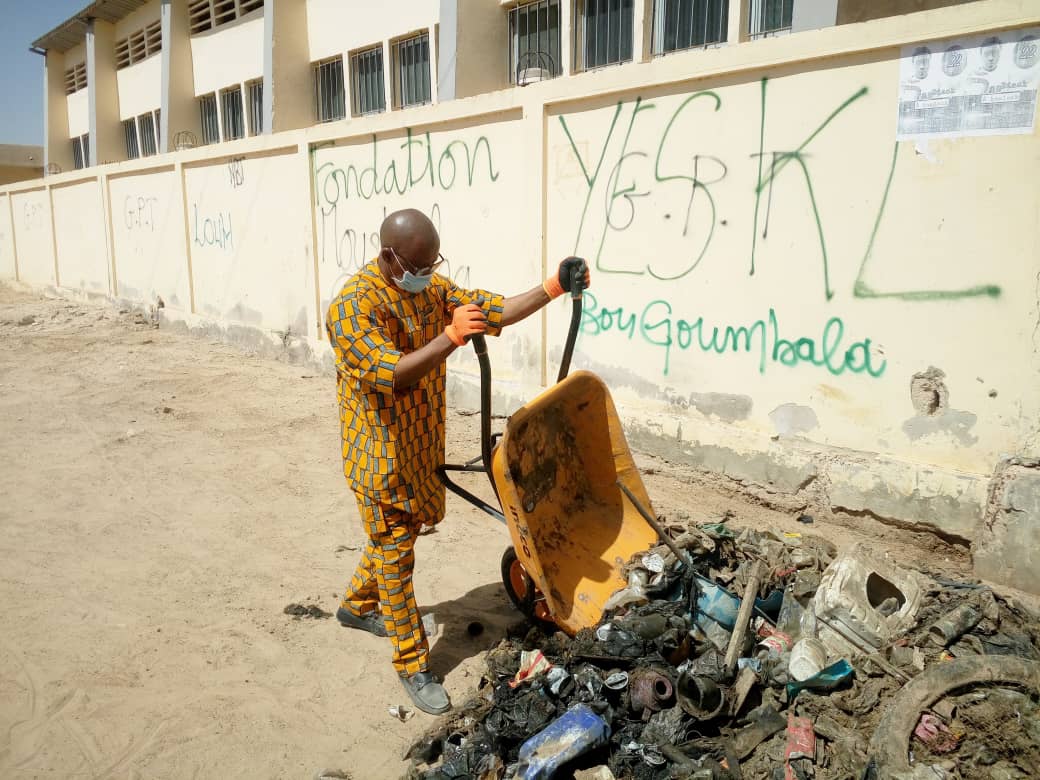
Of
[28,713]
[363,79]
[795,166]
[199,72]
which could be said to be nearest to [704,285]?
[795,166]

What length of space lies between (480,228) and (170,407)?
3.62 metres

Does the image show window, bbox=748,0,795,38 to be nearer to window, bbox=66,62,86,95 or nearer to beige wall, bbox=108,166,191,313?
beige wall, bbox=108,166,191,313

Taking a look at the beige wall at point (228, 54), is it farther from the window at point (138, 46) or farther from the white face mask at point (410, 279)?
the white face mask at point (410, 279)

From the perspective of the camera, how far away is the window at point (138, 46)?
60.4ft

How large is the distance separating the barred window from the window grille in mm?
305

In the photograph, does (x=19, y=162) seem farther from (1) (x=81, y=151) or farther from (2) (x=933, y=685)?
(2) (x=933, y=685)

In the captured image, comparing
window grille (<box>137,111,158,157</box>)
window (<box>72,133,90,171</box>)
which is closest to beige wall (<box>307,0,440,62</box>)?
window grille (<box>137,111,158,157</box>)

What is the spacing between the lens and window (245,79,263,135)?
1539 cm

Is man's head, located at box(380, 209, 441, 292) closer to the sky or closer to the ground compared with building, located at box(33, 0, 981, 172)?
closer to the ground

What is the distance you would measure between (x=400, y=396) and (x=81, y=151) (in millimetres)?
26339

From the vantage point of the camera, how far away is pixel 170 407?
23.1ft

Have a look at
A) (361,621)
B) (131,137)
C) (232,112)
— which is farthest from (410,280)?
(131,137)

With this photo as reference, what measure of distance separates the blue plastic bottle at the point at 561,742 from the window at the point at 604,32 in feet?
26.3

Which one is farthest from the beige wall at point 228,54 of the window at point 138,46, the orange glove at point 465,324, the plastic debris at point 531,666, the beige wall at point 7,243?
the plastic debris at point 531,666
